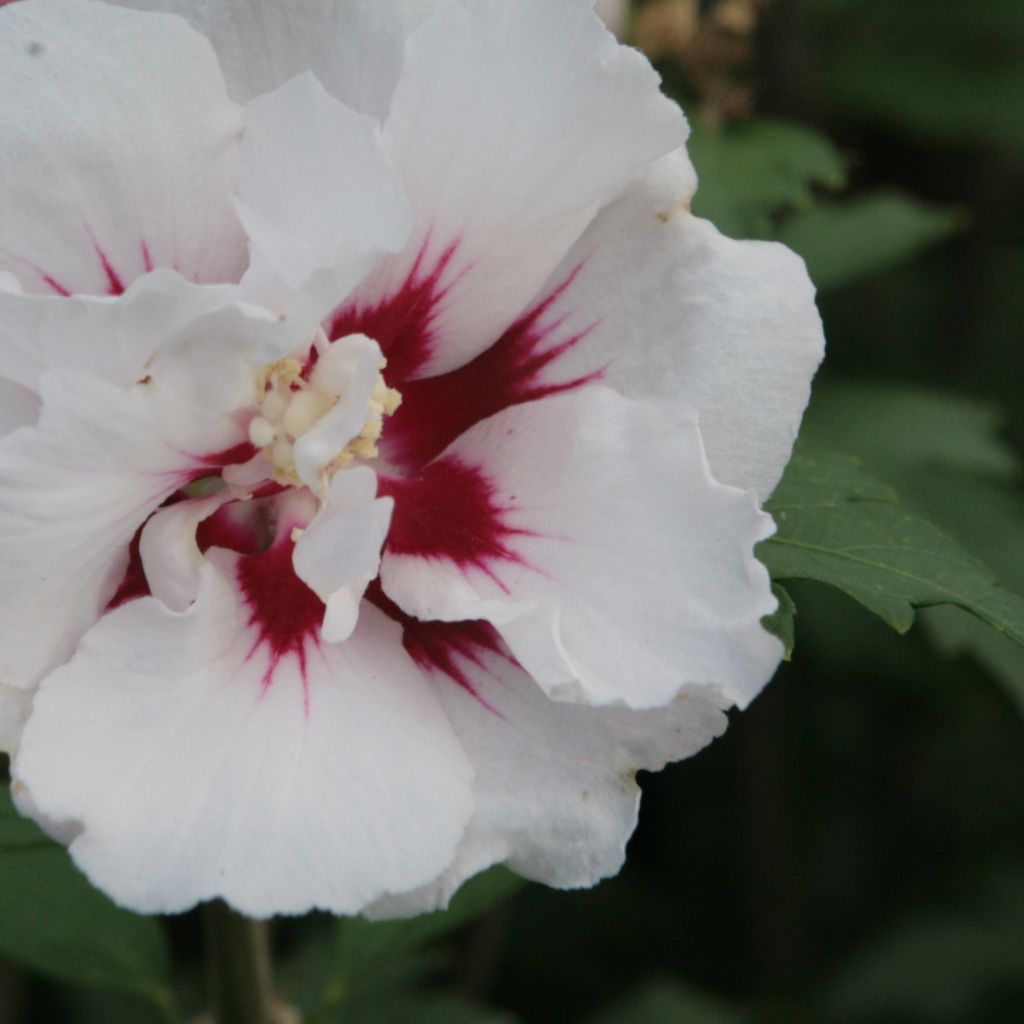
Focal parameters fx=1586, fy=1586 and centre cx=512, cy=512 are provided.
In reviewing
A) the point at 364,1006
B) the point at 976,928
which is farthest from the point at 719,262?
the point at 976,928

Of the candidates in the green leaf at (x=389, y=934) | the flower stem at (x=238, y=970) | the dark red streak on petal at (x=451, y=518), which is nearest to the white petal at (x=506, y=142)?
the dark red streak on petal at (x=451, y=518)

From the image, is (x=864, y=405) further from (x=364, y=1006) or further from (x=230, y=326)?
(x=230, y=326)

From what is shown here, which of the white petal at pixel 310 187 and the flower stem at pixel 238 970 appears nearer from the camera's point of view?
the white petal at pixel 310 187

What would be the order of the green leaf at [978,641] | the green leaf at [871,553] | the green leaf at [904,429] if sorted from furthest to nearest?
the green leaf at [904,429] < the green leaf at [978,641] < the green leaf at [871,553]

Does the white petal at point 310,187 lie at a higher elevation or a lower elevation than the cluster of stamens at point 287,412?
higher

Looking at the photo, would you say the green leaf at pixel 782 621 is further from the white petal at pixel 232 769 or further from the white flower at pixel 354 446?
the white petal at pixel 232 769

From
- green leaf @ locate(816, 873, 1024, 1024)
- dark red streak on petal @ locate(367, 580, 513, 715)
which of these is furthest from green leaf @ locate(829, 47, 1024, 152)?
dark red streak on petal @ locate(367, 580, 513, 715)

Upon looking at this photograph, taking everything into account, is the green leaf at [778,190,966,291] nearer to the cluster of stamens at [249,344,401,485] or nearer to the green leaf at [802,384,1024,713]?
the green leaf at [802,384,1024,713]
